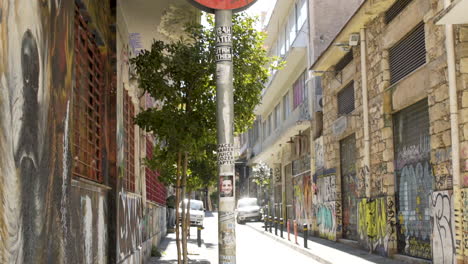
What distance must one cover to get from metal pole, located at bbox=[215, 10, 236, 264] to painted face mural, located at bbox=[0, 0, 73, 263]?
1.46 metres

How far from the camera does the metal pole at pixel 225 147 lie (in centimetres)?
575

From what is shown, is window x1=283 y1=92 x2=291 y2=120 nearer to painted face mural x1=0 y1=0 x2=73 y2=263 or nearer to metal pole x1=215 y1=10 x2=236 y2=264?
metal pole x1=215 y1=10 x2=236 y2=264

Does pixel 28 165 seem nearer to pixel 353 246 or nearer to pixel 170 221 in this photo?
pixel 353 246

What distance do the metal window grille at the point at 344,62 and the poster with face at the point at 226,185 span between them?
14.5 m

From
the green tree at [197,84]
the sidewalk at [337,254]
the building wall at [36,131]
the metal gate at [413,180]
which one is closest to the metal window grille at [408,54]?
the metal gate at [413,180]

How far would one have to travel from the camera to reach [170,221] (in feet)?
110

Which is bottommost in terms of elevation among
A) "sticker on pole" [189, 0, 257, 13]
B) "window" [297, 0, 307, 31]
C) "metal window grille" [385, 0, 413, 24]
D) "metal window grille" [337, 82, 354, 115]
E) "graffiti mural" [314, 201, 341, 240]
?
"graffiti mural" [314, 201, 341, 240]

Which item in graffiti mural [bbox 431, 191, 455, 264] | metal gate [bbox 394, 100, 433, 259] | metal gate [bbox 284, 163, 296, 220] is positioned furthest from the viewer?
metal gate [bbox 284, 163, 296, 220]

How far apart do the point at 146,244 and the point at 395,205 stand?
20.7 ft

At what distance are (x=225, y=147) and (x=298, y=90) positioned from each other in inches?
929

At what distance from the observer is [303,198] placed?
29484 mm

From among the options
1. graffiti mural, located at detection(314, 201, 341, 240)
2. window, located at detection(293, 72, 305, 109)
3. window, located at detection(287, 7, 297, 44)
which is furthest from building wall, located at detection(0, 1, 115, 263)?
window, located at detection(287, 7, 297, 44)

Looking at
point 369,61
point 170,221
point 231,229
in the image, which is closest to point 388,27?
point 369,61

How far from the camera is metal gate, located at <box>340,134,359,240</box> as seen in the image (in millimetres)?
19953
